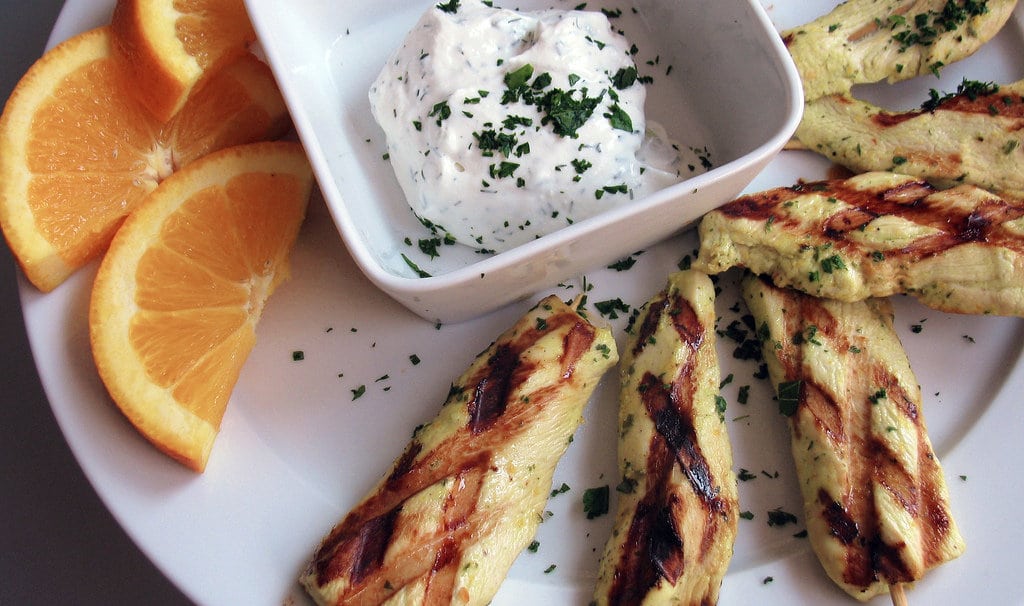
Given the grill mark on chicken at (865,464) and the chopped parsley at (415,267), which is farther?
the chopped parsley at (415,267)

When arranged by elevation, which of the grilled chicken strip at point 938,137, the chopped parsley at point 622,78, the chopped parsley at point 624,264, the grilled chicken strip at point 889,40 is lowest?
the chopped parsley at point 624,264

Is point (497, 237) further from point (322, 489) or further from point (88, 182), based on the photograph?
point (88, 182)

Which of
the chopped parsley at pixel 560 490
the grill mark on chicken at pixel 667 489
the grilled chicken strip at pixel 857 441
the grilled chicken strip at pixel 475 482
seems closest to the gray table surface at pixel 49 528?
the grilled chicken strip at pixel 475 482

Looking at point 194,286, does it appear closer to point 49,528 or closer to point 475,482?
point 475,482

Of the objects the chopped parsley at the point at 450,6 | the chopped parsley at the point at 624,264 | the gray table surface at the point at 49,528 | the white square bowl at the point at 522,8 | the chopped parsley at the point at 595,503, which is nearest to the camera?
the white square bowl at the point at 522,8

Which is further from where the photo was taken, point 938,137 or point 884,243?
point 938,137

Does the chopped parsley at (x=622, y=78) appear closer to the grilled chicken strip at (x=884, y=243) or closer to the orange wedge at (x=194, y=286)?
the grilled chicken strip at (x=884, y=243)

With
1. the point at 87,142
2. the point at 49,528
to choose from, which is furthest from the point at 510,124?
the point at 49,528

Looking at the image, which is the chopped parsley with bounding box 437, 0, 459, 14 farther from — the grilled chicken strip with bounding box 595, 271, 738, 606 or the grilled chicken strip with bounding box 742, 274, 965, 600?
the grilled chicken strip with bounding box 742, 274, 965, 600
